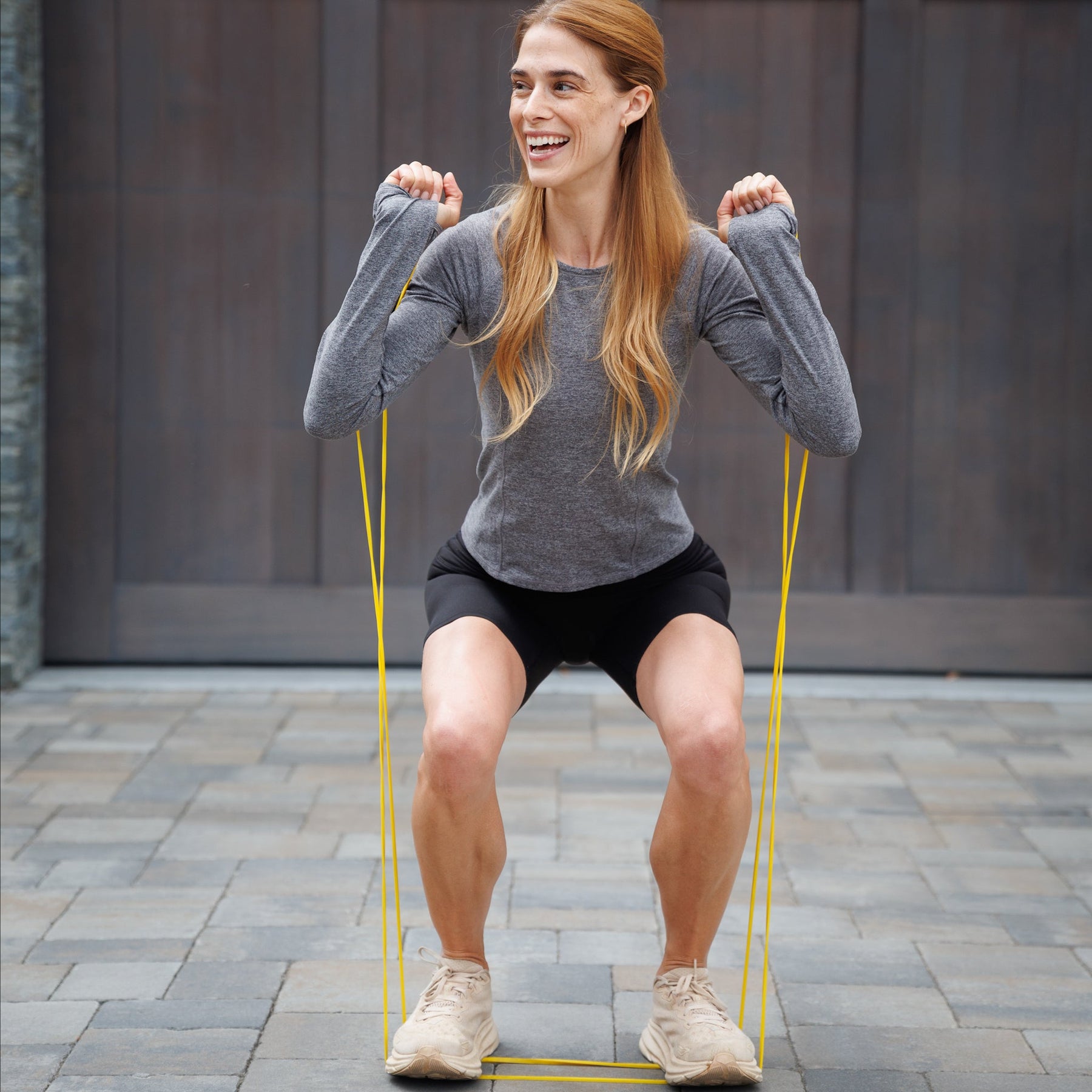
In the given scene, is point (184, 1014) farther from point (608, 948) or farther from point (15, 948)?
point (608, 948)

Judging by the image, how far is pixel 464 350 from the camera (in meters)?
5.60

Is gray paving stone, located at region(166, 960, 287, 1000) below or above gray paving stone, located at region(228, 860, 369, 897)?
below

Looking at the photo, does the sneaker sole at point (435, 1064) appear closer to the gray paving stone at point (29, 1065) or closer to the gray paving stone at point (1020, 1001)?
the gray paving stone at point (29, 1065)

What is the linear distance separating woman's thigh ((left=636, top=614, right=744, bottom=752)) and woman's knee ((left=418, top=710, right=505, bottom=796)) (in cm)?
27

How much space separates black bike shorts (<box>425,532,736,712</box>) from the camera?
8.14 ft

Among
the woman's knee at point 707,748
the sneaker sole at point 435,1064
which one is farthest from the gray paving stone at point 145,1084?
the woman's knee at point 707,748

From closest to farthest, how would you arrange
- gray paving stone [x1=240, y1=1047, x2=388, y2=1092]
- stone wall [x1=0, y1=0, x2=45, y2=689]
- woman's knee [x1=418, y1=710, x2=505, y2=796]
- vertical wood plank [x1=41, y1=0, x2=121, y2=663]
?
woman's knee [x1=418, y1=710, x2=505, y2=796], gray paving stone [x1=240, y1=1047, x2=388, y2=1092], stone wall [x1=0, y1=0, x2=45, y2=689], vertical wood plank [x1=41, y1=0, x2=121, y2=663]

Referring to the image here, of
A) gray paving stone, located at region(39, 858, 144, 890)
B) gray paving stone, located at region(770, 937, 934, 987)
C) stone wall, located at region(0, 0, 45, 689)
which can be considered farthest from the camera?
stone wall, located at region(0, 0, 45, 689)

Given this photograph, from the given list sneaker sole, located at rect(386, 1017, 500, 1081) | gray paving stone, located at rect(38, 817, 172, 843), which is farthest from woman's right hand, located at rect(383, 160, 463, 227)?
gray paving stone, located at rect(38, 817, 172, 843)

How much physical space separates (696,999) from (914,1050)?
43cm

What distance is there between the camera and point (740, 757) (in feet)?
7.75

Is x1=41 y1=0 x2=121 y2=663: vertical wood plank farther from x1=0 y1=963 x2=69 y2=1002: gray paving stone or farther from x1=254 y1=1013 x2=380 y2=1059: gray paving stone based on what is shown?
x1=254 y1=1013 x2=380 y2=1059: gray paving stone

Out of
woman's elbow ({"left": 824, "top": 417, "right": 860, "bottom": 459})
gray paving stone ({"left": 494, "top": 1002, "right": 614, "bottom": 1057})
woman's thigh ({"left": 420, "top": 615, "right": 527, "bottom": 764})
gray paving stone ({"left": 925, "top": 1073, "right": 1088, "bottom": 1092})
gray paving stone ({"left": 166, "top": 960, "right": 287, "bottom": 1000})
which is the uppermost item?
woman's elbow ({"left": 824, "top": 417, "right": 860, "bottom": 459})

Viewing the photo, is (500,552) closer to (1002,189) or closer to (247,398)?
(247,398)
